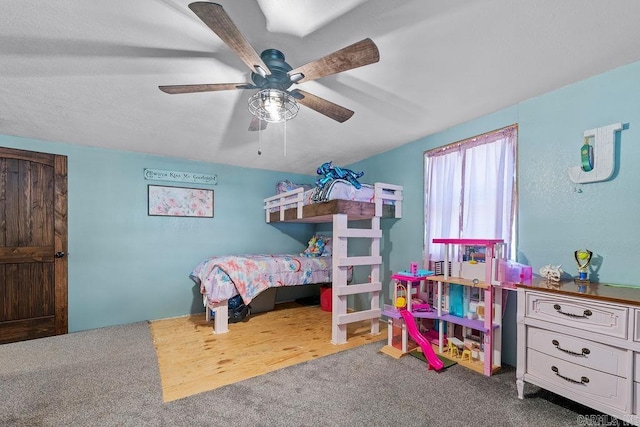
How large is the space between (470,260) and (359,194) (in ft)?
4.11

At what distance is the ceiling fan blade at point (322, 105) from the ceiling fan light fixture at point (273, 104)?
0.06 metres

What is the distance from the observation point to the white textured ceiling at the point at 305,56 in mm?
1394

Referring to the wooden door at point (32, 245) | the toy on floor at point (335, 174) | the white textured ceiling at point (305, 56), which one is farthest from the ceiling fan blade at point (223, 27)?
the wooden door at point (32, 245)

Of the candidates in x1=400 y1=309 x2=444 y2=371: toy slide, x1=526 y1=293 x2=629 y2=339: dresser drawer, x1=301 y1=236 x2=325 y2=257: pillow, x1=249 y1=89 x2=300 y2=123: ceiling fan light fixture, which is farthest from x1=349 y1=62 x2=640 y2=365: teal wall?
x1=301 y1=236 x2=325 y2=257: pillow

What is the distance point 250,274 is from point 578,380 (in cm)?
296

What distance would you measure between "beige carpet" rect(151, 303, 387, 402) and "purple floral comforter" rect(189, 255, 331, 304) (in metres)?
0.44

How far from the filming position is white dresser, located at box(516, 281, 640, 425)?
1.46 m

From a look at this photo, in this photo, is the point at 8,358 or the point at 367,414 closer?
the point at 367,414

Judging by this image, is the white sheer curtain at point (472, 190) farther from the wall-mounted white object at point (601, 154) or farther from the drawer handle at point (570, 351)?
the drawer handle at point (570, 351)

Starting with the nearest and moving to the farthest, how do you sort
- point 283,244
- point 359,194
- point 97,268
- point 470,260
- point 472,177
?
point 470,260 < point 472,177 < point 359,194 < point 97,268 < point 283,244

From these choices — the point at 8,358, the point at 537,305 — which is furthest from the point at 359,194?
the point at 8,358

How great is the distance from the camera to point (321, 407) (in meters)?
1.83

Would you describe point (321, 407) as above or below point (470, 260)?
below

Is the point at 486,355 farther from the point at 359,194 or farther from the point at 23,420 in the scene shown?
the point at 23,420
